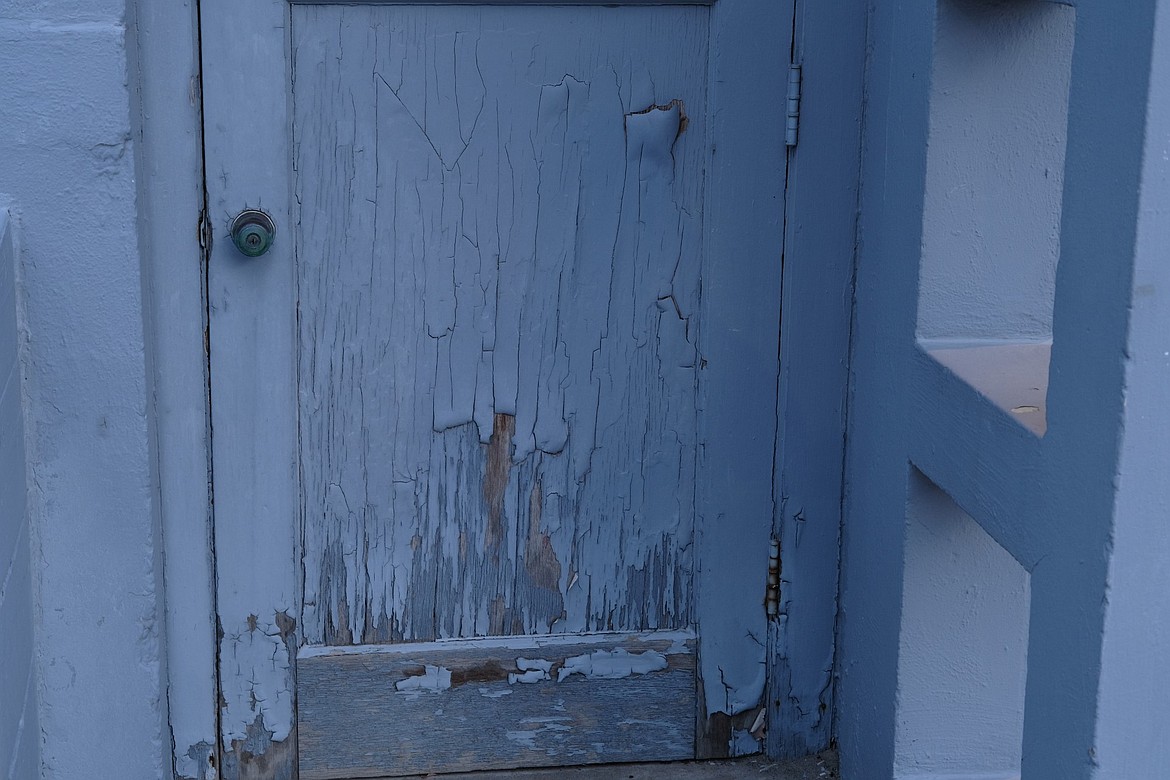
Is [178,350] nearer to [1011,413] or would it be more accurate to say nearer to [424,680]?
[424,680]

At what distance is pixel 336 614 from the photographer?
2402 millimetres

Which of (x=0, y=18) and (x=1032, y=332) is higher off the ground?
(x=0, y=18)

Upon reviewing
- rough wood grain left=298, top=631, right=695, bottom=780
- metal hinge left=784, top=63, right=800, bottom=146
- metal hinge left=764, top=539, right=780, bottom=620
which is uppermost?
metal hinge left=784, top=63, right=800, bottom=146

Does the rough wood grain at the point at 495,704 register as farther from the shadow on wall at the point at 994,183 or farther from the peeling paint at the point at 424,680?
the shadow on wall at the point at 994,183

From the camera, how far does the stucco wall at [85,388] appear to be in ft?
6.71

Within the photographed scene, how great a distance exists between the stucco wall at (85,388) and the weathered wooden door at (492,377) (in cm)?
15

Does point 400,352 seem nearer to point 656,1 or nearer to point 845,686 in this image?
point 656,1

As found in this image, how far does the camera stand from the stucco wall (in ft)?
6.71

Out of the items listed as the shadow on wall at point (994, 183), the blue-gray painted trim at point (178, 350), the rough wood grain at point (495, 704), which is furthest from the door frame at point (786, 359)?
the shadow on wall at point (994, 183)

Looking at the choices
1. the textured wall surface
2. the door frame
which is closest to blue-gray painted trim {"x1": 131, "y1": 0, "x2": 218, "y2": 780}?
the door frame

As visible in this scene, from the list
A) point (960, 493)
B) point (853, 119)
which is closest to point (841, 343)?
point (853, 119)

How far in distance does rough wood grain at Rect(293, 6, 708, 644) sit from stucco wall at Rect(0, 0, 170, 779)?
0.94 feet

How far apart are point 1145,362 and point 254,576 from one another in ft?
5.09

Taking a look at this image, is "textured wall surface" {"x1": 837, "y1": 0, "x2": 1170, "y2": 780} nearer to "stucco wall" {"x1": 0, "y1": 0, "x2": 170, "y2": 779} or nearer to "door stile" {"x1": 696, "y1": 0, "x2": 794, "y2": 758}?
"door stile" {"x1": 696, "y1": 0, "x2": 794, "y2": 758}
